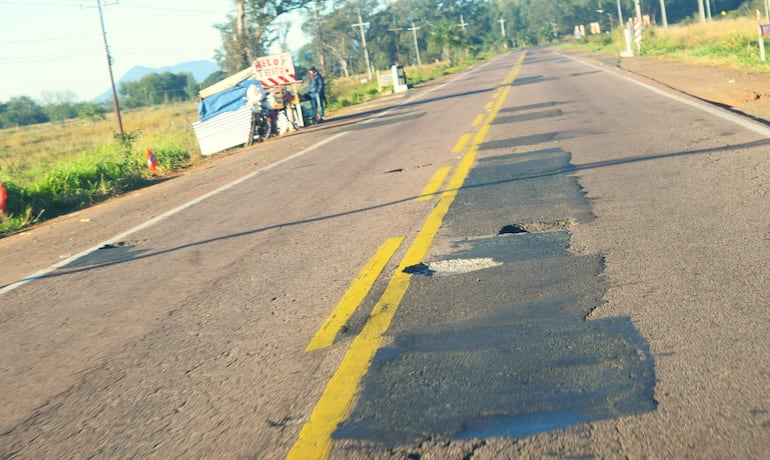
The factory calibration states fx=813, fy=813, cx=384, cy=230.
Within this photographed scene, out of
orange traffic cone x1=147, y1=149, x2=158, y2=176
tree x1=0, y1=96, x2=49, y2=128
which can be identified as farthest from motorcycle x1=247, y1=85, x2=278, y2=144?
tree x1=0, y1=96, x2=49, y2=128

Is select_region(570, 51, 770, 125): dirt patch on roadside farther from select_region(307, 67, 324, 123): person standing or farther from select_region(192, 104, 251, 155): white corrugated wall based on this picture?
select_region(192, 104, 251, 155): white corrugated wall

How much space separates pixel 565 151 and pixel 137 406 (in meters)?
8.02

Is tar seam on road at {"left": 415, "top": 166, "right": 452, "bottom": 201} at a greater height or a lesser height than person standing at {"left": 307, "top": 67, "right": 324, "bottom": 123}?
lesser

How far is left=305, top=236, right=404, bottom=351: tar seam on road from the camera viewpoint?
466 cm

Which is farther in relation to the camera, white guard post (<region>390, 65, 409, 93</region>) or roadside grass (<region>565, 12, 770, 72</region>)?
white guard post (<region>390, 65, 409, 93</region>)

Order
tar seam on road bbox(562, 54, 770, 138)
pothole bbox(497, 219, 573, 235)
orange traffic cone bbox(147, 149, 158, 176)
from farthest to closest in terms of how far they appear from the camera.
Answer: orange traffic cone bbox(147, 149, 158, 176) < tar seam on road bbox(562, 54, 770, 138) < pothole bbox(497, 219, 573, 235)

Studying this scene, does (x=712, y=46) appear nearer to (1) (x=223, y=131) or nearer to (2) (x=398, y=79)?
(2) (x=398, y=79)

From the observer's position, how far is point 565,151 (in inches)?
431

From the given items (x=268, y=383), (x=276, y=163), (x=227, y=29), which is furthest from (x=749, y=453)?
(x=227, y=29)

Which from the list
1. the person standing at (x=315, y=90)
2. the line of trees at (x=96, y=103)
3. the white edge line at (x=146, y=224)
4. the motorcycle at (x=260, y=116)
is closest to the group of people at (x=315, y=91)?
the person standing at (x=315, y=90)

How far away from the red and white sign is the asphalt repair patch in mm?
19706

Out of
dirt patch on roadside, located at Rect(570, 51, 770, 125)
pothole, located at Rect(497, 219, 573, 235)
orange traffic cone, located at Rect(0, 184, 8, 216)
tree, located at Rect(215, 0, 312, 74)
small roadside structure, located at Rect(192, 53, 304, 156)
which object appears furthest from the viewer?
tree, located at Rect(215, 0, 312, 74)

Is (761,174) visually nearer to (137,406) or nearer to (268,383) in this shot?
(268,383)

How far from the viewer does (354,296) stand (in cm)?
543
